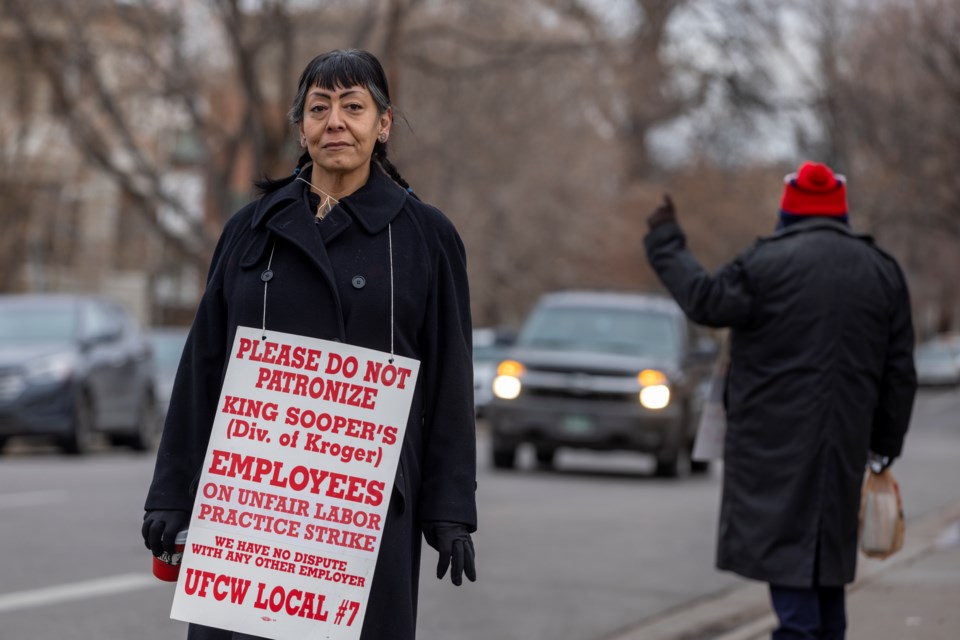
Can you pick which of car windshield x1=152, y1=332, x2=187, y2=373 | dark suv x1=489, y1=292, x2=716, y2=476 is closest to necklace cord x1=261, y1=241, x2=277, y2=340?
dark suv x1=489, y1=292, x2=716, y2=476

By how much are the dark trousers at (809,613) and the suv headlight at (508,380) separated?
1147 cm

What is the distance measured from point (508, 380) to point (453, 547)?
13.5m

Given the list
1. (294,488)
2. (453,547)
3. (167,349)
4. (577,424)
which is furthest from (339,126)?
(167,349)

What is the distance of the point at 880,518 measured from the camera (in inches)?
238

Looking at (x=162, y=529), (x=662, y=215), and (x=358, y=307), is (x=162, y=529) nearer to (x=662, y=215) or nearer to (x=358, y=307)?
(x=358, y=307)

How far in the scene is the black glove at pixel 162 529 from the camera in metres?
3.96

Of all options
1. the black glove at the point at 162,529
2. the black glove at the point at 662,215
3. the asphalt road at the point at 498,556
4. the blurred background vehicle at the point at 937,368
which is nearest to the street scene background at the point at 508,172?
the asphalt road at the point at 498,556

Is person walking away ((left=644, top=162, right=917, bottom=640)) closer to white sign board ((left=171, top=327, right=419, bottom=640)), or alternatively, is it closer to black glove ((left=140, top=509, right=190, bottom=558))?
white sign board ((left=171, top=327, right=419, bottom=640))

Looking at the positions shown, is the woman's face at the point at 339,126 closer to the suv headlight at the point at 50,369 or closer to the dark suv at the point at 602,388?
the dark suv at the point at 602,388

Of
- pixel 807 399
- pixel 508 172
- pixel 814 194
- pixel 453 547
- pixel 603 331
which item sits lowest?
pixel 453 547

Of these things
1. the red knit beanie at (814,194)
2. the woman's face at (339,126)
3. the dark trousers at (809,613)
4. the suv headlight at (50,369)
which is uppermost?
the red knit beanie at (814,194)

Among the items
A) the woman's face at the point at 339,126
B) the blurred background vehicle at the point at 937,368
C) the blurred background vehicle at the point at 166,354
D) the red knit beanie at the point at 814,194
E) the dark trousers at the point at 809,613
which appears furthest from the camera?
the blurred background vehicle at the point at 937,368

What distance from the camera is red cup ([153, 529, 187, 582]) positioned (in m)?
3.98

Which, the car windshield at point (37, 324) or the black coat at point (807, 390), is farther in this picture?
the car windshield at point (37, 324)
